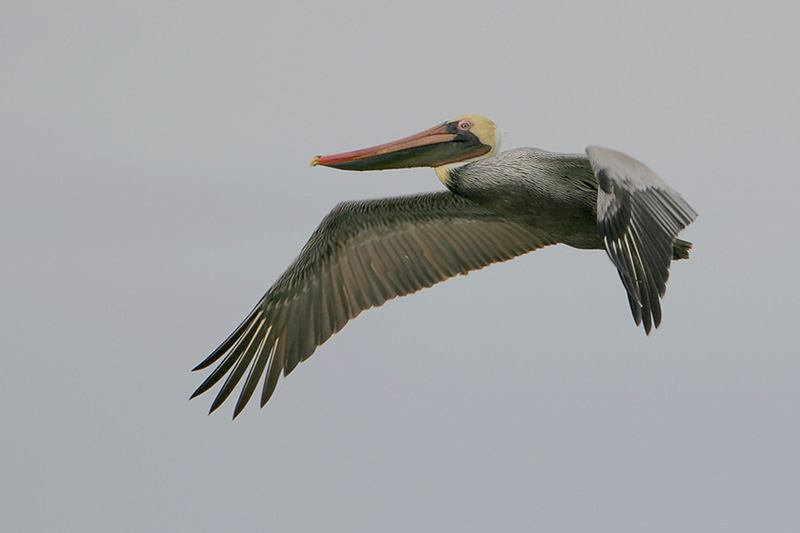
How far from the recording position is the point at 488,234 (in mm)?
12125

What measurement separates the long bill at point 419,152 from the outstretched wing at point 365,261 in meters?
0.51

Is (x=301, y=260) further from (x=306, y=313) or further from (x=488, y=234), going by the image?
(x=488, y=234)

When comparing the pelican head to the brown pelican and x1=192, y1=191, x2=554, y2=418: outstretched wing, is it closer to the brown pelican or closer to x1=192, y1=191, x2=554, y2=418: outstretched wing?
the brown pelican

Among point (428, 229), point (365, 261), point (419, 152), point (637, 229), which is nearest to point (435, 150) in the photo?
point (419, 152)

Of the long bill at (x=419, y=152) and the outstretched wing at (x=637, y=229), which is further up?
the long bill at (x=419, y=152)

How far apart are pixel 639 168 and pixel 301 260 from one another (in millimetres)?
3647

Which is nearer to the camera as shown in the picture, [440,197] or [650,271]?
[650,271]

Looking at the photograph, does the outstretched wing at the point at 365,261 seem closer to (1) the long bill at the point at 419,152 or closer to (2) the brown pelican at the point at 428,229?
(2) the brown pelican at the point at 428,229

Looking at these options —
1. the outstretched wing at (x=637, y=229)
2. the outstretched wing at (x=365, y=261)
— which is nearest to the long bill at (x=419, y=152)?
the outstretched wing at (x=365, y=261)

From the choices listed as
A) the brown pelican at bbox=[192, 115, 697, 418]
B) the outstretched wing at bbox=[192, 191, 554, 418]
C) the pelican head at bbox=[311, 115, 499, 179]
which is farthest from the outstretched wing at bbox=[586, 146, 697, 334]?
the outstretched wing at bbox=[192, 191, 554, 418]

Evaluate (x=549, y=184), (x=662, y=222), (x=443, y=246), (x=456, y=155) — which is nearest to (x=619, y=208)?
(x=662, y=222)

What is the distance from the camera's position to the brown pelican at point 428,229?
1056 cm

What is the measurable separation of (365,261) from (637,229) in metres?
3.49

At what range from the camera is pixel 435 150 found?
11.4 metres
